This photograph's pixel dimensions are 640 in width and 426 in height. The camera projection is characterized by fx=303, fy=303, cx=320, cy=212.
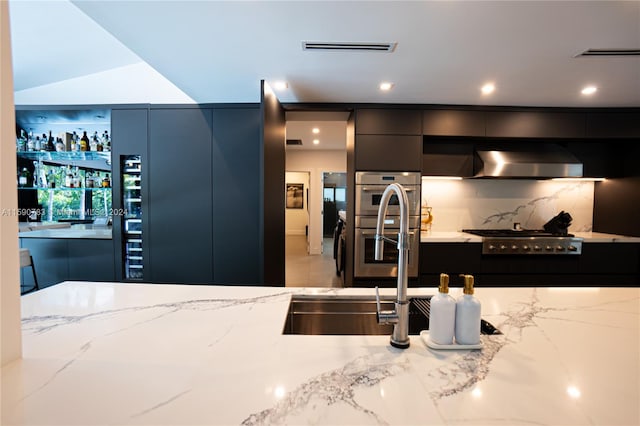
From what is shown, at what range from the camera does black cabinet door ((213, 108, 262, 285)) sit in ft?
11.2

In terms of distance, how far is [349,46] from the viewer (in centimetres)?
208

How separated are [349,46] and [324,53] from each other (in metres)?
0.20

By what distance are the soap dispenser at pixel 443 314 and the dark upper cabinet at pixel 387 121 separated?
2.59 m

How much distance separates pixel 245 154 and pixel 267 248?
137 centimetres

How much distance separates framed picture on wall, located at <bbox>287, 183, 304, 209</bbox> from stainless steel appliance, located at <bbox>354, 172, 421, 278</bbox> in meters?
6.57

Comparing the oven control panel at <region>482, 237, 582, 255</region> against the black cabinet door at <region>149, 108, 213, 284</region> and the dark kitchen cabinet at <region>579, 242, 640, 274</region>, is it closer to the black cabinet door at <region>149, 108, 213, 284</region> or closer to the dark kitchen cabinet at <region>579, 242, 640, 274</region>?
the dark kitchen cabinet at <region>579, 242, 640, 274</region>

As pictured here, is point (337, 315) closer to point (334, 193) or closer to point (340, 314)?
point (340, 314)

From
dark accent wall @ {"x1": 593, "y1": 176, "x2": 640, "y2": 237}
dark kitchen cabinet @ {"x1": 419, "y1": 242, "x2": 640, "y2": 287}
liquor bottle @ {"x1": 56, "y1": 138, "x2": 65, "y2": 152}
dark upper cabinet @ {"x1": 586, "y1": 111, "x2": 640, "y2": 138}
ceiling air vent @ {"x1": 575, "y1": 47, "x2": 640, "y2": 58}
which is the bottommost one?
dark kitchen cabinet @ {"x1": 419, "y1": 242, "x2": 640, "y2": 287}

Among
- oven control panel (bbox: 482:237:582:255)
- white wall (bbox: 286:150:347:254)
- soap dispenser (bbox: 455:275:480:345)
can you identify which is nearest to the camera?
Answer: soap dispenser (bbox: 455:275:480:345)

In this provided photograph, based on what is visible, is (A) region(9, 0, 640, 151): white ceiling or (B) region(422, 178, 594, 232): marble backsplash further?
(B) region(422, 178, 594, 232): marble backsplash

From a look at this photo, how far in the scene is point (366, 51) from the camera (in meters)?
2.15

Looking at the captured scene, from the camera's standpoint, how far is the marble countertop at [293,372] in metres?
0.66

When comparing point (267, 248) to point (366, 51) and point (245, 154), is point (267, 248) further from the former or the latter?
point (366, 51)

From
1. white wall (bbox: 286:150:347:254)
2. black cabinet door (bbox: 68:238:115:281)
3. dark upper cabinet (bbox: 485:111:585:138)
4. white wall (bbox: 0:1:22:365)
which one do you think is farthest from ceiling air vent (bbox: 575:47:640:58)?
white wall (bbox: 286:150:347:254)
